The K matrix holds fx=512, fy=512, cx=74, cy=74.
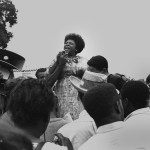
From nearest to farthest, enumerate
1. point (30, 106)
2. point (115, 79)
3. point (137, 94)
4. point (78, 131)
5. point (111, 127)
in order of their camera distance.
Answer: point (30, 106), point (111, 127), point (78, 131), point (137, 94), point (115, 79)

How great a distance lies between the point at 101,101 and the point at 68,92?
2.36 metres

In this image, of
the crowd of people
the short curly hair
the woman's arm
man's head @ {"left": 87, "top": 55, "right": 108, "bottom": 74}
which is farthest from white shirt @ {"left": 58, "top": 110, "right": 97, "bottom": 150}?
the short curly hair

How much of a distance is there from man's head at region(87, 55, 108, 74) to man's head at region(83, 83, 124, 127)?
1.87 metres

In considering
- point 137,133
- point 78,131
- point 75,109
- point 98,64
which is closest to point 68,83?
point 75,109

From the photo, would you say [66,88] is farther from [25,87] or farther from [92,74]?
[25,87]

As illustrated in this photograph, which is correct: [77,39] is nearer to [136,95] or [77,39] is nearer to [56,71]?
[56,71]

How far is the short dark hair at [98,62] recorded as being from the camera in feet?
19.3

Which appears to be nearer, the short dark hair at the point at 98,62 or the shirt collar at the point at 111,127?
the shirt collar at the point at 111,127

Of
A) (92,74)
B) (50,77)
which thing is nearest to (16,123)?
(92,74)

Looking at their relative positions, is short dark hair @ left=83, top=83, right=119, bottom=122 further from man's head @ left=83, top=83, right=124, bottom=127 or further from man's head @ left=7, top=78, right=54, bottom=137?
man's head @ left=7, top=78, right=54, bottom=137

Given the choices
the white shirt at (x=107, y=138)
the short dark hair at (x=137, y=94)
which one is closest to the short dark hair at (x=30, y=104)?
the white shirt at (x=107, y=138)

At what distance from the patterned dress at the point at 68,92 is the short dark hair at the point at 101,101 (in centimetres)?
222

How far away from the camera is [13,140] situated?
218 centimetres

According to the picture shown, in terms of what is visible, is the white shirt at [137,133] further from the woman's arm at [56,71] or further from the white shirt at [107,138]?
the woman's arm at [56,71]
